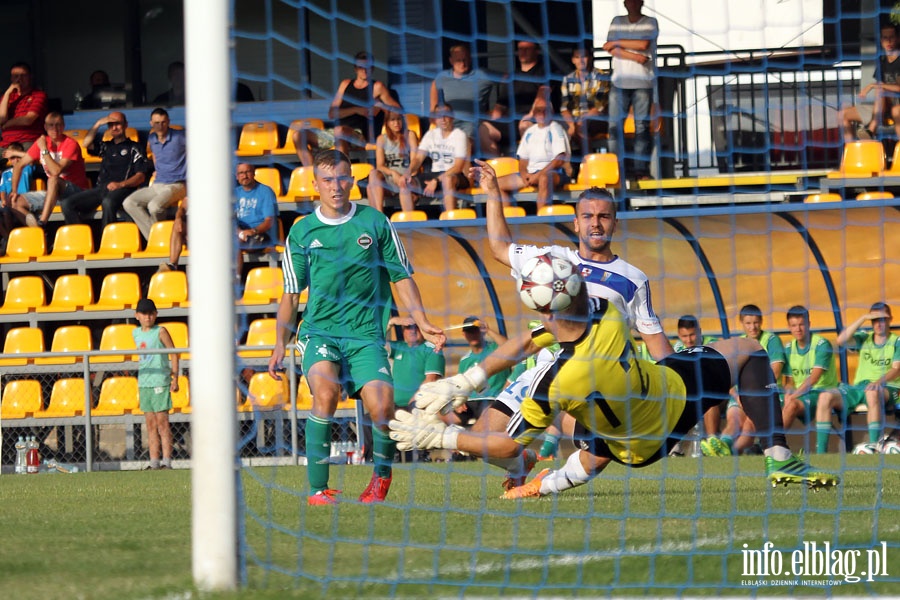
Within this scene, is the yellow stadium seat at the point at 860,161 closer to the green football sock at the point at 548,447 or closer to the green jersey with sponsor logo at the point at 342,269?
the green football sock at the point at 548,447

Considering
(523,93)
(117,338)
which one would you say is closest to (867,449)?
(523,93)

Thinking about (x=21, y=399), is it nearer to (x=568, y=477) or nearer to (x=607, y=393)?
(x=568, y=477)

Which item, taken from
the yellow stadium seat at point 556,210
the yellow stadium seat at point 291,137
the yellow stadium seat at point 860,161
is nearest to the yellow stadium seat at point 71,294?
the yellow stadium seat at point 291,137

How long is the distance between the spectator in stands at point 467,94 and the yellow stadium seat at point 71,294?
215 inches

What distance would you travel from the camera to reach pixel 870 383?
12578mm

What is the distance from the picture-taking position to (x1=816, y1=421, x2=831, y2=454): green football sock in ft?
40.8

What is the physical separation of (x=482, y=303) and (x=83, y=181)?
244 inches

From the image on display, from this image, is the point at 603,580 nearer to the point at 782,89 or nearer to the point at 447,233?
the point at 447,233

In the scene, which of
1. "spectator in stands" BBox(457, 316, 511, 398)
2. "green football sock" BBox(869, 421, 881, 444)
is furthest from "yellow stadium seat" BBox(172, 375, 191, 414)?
"green football sock" BBox(869, 421, 881, 444)

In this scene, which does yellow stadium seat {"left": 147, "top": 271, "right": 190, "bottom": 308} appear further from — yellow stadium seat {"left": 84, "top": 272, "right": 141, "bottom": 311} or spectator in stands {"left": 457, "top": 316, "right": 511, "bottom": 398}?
spectator in stands {"left": 457, "top": 316, "right": 511, "bottom": 398}

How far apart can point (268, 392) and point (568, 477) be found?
268 inches

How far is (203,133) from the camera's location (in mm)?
4379

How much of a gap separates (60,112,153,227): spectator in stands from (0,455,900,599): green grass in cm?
758

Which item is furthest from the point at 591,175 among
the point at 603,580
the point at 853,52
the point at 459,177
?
the point at 603,580
